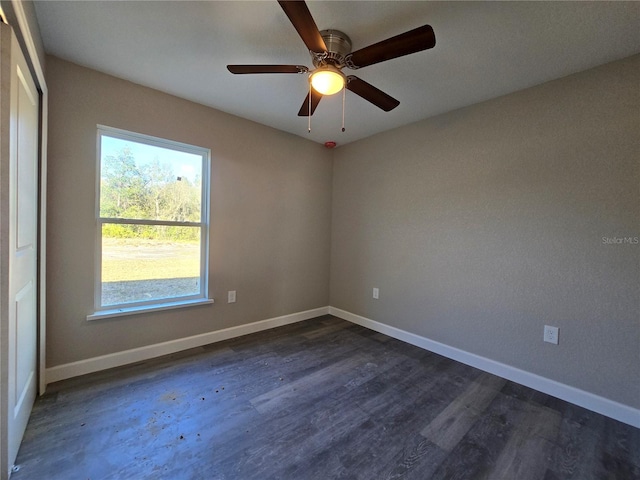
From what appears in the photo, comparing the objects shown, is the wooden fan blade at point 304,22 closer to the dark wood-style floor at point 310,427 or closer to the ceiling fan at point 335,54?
the ceiling fan at point 335,54

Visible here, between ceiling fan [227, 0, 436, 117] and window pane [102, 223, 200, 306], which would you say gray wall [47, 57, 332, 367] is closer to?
window pane [102, 223, 200, 306]

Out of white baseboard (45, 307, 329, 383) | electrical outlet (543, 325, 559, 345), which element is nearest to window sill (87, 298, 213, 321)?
white baseboard (45, 307, 329, 383)

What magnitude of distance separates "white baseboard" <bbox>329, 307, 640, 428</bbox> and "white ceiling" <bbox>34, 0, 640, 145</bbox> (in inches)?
90.7

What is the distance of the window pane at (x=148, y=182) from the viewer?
220cm

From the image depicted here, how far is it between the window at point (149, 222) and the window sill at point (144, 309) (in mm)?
15

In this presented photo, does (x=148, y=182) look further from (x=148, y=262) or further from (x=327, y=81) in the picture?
(x=327, y=81)

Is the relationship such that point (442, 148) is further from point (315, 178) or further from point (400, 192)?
point (315, 178)

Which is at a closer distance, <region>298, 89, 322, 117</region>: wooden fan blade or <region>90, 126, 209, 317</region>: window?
<region>298, 89, 322, 117</region>: wooden fan blade

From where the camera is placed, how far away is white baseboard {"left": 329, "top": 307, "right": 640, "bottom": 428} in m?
1.77

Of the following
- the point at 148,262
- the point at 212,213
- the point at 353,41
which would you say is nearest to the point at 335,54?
the point at 353,41

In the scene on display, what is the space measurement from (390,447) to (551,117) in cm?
257

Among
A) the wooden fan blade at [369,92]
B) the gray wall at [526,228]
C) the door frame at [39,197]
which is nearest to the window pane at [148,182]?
the door frame at [39,197]

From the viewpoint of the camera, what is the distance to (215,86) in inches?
88.7

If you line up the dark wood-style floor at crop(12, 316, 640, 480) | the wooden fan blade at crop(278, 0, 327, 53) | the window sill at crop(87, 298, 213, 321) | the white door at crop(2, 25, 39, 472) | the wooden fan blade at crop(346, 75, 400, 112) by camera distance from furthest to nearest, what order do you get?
the window sill at crop(87, 298, 213, 321) → the wooden fan blade at crop(346, 75, 400, 112) → the dark wood-style floor at crop(12, 316, 640, 480) → the white door at crop(2, 25, 39, 472) → the wooden fan blade at crop(278, 0, 327, 53)
